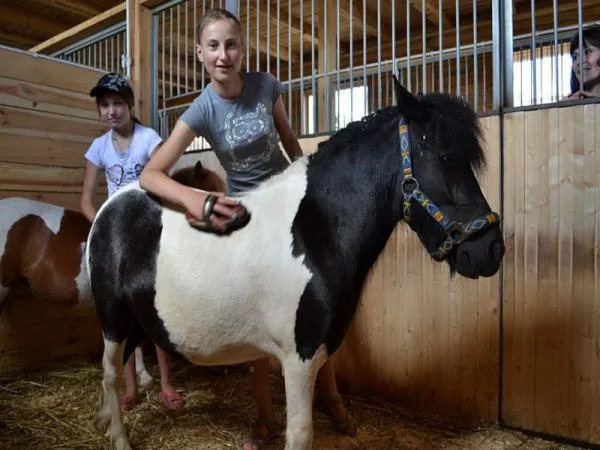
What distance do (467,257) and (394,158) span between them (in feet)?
1.35

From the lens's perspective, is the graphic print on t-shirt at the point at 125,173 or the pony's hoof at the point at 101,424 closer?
the pony's hoof at the point at 101,424

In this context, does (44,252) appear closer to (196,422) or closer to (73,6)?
(196,422)

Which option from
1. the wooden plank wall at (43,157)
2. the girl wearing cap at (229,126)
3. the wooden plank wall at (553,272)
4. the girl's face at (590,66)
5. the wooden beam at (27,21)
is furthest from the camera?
the wooden beam at (27,21)

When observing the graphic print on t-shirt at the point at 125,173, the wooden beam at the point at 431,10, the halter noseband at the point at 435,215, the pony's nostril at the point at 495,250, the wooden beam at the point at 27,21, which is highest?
the wooden beam at the point at 27,21

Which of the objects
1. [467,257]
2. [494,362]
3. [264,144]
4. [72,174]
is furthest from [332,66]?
[467,257]

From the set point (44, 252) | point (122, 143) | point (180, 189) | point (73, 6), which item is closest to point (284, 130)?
point (180, 189)

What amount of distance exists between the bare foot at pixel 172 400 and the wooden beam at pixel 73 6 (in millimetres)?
5904

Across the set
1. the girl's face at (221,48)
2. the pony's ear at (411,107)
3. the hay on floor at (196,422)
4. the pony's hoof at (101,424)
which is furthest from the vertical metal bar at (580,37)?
the pony's hoof at (101,424)

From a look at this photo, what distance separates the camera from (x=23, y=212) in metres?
2.78

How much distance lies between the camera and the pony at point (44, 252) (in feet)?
8.89

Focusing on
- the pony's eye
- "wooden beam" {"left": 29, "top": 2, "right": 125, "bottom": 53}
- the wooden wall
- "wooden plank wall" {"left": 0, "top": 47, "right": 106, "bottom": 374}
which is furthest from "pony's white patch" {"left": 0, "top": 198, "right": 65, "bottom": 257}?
the pony's eye

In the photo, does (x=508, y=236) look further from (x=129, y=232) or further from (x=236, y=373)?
(x=236, y=373)

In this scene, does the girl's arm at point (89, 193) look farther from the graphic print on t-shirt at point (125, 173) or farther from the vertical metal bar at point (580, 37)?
the vertical metal bar at point (580, 37)

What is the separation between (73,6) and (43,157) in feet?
14.0
